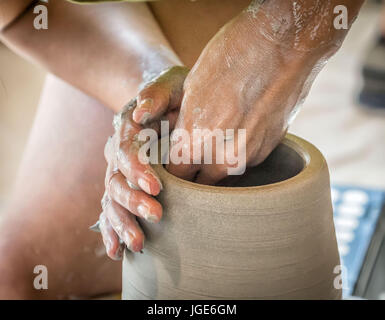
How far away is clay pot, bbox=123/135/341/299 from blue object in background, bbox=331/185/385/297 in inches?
26.3

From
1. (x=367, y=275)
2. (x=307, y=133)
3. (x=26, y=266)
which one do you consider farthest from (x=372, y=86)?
(x=26, y=266)

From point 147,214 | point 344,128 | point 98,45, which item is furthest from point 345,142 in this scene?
point 147,214

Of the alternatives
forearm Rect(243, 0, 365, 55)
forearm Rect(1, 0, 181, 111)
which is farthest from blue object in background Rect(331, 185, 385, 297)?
forearm Rect(243, 0, 365, 55)

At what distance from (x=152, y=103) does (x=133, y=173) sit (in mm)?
125

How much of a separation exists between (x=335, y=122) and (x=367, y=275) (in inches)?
49.3

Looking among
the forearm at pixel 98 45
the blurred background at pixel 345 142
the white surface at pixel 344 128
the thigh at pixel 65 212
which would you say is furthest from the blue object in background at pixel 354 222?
the forearm at pixel 98 45

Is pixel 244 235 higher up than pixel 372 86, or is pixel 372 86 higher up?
pixel 372 86

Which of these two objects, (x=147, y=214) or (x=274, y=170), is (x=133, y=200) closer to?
(x=147, y=214)

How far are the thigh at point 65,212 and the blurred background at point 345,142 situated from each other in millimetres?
353

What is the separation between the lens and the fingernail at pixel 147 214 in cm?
73

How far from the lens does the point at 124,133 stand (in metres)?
0.85

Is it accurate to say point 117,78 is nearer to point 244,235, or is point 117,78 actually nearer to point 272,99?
point 272,99

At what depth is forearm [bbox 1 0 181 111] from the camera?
119 centimetres

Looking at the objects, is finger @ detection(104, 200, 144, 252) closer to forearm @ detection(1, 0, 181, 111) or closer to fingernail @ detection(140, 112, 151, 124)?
fingernail @ detection(140, 112, 151, 124)
